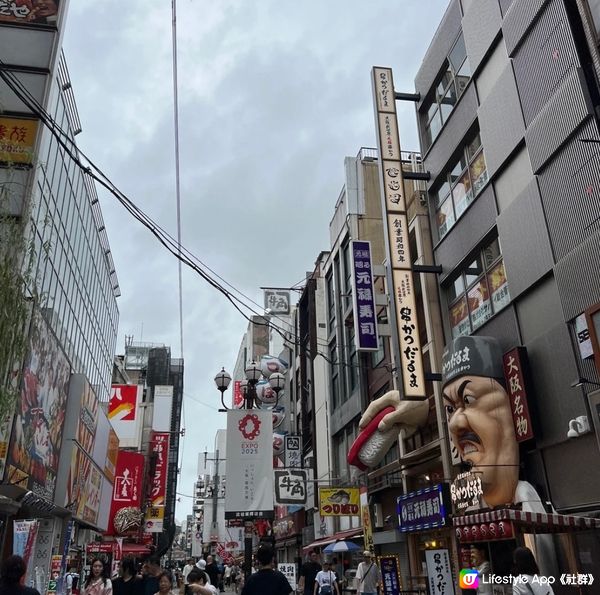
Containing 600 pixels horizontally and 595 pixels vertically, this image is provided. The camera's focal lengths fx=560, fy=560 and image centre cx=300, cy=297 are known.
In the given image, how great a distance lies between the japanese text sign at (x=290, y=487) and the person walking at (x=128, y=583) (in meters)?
13.3

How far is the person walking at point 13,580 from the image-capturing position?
5.21 metres

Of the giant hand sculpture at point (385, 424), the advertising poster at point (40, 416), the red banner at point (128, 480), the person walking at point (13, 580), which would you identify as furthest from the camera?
the red banner at point (128, 480)

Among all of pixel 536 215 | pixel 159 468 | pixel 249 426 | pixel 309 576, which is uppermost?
pixel 159 468

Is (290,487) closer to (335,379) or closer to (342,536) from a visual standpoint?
(342,536)

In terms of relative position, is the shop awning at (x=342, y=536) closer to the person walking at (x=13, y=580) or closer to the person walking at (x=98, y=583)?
the person walking at (x=98, y=583)

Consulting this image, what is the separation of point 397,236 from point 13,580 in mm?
14504

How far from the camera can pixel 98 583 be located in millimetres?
9508

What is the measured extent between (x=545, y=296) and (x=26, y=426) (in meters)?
14.0

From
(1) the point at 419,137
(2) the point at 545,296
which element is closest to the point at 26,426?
(2) the point at 545,296

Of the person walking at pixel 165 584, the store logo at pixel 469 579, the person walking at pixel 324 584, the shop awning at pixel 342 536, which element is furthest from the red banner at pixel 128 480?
the person walking at pixel 165 584

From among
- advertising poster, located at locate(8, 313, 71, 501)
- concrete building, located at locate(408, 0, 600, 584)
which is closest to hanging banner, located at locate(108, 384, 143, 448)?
advertising poster, located at locate(8, 313, 71, 501)

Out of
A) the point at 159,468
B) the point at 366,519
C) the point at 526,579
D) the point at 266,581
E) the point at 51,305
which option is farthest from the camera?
the point at 159,468

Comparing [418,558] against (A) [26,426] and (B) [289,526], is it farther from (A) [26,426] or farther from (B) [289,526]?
(B) [289,526]

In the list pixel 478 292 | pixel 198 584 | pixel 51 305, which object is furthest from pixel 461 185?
pixel 51 305
